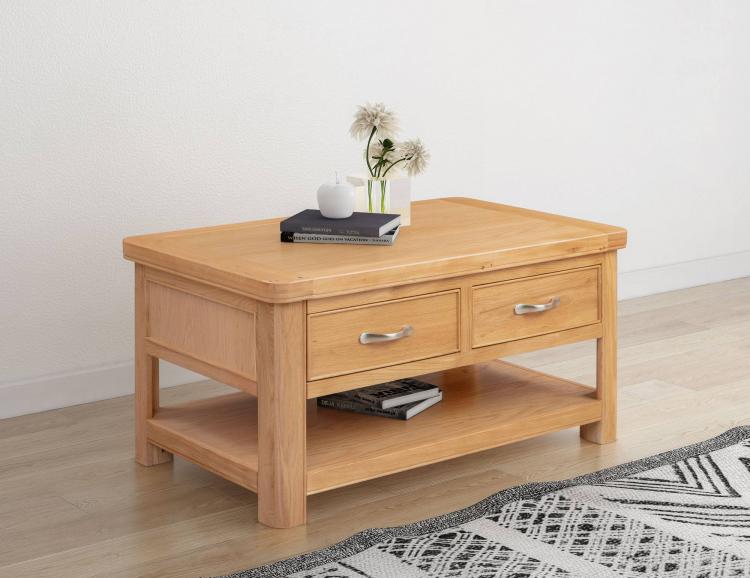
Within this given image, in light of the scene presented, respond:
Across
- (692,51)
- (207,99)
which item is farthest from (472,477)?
(692,51)

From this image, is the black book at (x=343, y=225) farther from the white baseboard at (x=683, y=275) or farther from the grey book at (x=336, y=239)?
the white baseboard at (x=683, y=275)

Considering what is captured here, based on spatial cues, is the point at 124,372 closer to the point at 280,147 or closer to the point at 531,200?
the point at 280,147

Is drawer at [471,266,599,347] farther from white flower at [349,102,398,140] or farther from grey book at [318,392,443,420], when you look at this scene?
white flower at [349,102,398,140]

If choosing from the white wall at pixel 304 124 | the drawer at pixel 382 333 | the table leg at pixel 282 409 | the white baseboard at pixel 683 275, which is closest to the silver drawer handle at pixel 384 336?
the drawer at pixel 382 333

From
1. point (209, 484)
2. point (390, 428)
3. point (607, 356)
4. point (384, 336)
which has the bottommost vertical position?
point (209, 484)

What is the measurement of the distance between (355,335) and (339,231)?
0.26 meters

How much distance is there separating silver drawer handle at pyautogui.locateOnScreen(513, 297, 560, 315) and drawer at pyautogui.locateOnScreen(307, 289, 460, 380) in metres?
0.15

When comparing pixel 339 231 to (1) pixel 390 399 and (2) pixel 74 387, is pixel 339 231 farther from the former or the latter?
(2) pixel 74 387

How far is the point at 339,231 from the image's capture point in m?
2.32

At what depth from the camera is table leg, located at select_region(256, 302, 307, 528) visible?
6.73ft

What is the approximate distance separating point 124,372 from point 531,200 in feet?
4.57

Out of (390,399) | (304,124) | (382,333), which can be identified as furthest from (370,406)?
(304,124)

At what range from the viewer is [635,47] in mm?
3857

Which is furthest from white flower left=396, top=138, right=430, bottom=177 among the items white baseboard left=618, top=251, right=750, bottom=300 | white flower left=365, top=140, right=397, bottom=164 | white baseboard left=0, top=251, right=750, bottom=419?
white baseboard left=618, top=251, right=750, bottom=300
